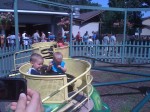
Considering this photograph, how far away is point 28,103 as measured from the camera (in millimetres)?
1005

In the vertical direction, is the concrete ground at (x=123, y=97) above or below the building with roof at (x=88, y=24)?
below

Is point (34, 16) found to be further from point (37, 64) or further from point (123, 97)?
point (37, 64)

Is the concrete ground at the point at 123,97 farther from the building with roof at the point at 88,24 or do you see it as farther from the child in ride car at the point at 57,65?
the building with roof at the point at 88,24

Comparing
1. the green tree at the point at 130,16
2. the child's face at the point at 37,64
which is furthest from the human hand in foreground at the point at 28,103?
the green tree at the point at 130,16

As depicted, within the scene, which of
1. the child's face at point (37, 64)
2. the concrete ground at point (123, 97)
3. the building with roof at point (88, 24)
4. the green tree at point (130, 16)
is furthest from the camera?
the green tree at point (130, 16)

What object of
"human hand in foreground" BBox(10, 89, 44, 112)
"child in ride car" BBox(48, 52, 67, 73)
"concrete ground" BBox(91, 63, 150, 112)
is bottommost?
"concrete ground" BBox(91, 63, 150, 112)

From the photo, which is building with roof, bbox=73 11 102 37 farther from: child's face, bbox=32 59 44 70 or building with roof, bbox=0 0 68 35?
child's face, bbox=32 59 44 70

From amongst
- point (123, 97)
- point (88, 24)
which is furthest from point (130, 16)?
point (123, 97)

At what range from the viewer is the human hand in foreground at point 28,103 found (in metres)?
0.95

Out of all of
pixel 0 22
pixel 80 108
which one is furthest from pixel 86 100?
pixel 0 22

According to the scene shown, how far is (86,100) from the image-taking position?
3150 millimetres

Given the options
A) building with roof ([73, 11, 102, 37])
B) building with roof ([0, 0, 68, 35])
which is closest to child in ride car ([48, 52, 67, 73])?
building with roof ([0, 0, 68, 35])

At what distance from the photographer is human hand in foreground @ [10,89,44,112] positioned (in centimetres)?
95

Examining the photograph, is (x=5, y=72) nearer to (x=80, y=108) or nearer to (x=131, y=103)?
(x=131, y=103)
